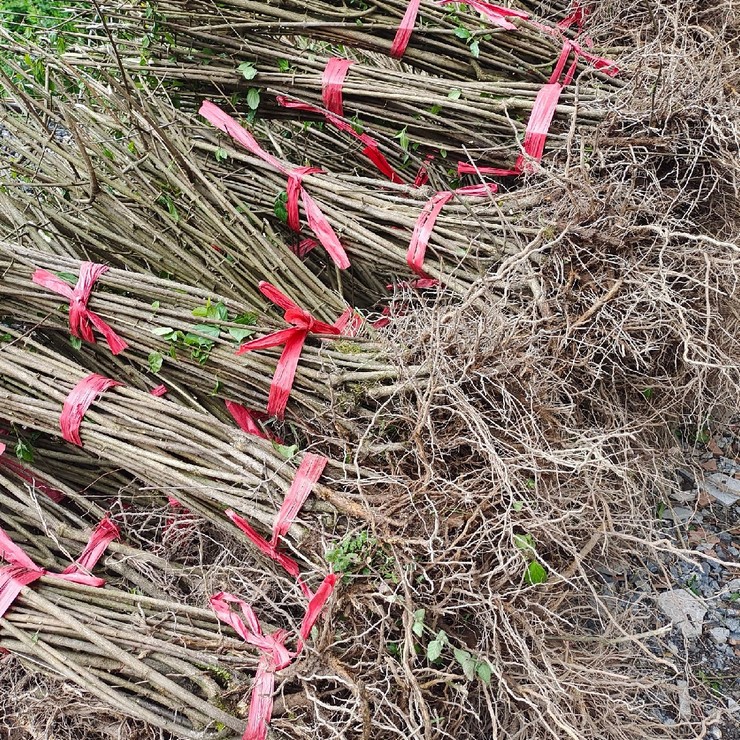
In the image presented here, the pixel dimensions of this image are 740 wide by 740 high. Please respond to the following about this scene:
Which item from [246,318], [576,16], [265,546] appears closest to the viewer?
[265,546]

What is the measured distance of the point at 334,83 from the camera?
7.42 feet

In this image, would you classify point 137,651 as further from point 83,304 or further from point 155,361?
point 83,304

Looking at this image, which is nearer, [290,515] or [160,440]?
[290,515]

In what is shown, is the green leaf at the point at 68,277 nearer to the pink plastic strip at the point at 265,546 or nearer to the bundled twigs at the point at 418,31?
the pink plastic strip at the point at 265,546

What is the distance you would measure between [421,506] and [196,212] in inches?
47.1

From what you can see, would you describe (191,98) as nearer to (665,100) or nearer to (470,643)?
(665,100)

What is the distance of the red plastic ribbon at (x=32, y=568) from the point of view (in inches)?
69.7

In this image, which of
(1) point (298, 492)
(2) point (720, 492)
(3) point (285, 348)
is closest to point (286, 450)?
(1) point (298, 492)

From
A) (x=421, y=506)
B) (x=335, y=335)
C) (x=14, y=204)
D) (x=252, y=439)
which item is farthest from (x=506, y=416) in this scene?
(x=14, y=204)

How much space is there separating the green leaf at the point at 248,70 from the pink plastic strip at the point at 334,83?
23 cm

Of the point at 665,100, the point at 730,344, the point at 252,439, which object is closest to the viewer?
the point at 252,439

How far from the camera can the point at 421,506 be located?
5.28 feet

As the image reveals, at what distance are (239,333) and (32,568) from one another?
2.55ft

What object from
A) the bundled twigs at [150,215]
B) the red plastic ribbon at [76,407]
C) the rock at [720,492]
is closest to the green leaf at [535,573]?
the bundled twigs at [150,215]
